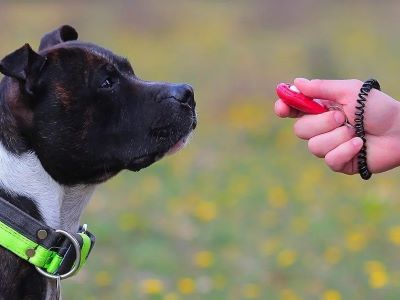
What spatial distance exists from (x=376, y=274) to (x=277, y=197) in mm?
2201

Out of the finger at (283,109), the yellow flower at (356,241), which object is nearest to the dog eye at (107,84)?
the finger at (283,109)

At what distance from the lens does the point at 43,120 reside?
11.1 feet

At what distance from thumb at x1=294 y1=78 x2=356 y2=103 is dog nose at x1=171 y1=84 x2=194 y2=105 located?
640mm

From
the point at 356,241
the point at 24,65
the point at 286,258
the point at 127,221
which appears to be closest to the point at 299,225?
the point at 356,241

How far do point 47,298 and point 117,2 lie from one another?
58.1 feet

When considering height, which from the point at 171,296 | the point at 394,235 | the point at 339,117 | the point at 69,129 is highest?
the point at 339,117

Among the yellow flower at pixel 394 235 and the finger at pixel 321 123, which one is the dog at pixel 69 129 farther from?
the yellow flower at pixel 394 235

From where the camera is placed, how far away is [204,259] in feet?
20.4

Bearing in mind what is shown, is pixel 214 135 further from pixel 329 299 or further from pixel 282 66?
pixel 329 299

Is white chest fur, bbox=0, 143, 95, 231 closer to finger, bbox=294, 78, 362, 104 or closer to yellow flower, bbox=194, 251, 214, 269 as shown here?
finger, bbox=294, 78, 362, 104

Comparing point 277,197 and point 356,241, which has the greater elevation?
point 356,241

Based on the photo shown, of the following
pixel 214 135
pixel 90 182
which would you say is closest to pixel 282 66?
pixel 214 135

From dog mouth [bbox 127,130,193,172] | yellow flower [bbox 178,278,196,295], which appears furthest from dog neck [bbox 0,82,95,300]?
yellow flower [bbox 178,278,196,295]

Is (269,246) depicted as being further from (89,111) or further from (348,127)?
(348,127)
